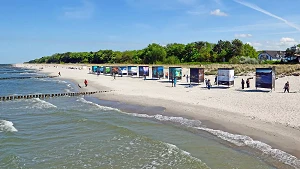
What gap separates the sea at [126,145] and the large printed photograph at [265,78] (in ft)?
47.8

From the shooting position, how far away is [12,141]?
729 inches

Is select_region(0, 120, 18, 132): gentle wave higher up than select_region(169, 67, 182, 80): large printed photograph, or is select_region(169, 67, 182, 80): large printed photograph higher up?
select_region(169, 67, 182, 80): large printed photograph

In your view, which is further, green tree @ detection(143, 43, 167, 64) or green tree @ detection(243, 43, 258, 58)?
green tree @ detection(143, 43, 167, 64)

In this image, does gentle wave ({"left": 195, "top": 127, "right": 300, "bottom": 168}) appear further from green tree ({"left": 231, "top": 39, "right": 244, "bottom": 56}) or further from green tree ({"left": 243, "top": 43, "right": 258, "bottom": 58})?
green tree ({"left": 243, "top": 43, "right": 258, "bottom": 58})

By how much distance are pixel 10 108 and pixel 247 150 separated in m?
25.4

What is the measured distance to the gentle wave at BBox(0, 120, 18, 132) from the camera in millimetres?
21125

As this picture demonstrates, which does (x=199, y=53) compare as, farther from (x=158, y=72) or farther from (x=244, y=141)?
(x=244, y=141)

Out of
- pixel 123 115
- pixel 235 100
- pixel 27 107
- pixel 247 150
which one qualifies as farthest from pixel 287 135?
pixel 27 107

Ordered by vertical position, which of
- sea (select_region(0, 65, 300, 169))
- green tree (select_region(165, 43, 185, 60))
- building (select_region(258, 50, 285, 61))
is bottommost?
sea (select_region(0, 65, 300, 169))

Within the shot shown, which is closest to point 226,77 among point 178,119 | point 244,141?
point 178,119

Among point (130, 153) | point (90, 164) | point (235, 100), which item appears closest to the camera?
point (90, 164)

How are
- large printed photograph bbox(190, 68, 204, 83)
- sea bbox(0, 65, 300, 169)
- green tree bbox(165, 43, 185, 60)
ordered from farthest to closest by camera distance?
green tree bbox(165, 43, 185, 60) → large printed photograph bbox(190, 68, 204, 83) → sea bbox(0, 65, 300, 169)

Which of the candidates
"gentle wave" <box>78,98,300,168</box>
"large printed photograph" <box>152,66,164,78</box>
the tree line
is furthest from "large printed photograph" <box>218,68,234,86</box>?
the tree line

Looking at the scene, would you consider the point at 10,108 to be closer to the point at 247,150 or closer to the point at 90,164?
the point at 90,164
